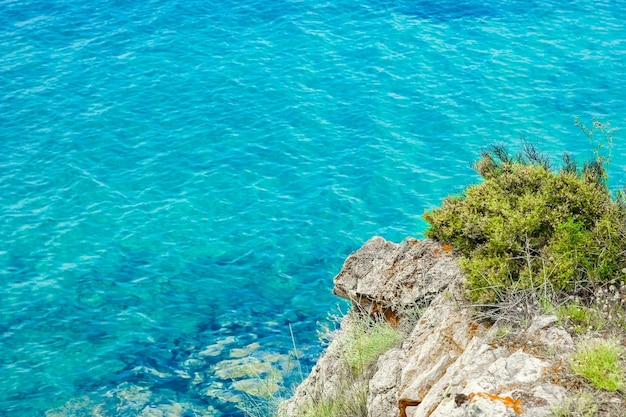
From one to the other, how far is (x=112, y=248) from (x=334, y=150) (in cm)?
638

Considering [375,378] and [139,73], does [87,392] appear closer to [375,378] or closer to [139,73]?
[375,378]

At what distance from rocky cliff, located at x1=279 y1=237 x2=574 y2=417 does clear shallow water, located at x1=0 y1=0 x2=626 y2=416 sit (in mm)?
1428

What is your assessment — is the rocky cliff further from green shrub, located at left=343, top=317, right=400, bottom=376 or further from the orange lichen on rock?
green shrub, located at left=343, top=317, right=400, bottom=376

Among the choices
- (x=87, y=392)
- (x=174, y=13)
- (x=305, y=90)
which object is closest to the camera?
(x=87, y=392)

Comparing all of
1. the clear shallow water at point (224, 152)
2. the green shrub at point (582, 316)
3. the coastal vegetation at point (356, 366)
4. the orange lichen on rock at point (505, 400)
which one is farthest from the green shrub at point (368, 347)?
the orange lichen on rock at point (505, 400)

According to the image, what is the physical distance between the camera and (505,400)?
6516 mm

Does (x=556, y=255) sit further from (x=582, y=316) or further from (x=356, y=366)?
(x=356, y=366)

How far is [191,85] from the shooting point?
22.8 metres

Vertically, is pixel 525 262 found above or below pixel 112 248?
above

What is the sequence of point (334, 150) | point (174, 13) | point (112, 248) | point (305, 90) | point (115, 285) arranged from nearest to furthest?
point (115, 285), point (112, 248), point (334, 150), point (305, 90), point (174, 13)

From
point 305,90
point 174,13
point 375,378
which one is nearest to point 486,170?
point 375,378

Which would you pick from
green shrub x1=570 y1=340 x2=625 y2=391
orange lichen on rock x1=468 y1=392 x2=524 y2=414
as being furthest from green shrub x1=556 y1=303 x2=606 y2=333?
orange lichen on rock x1=468 y1=392 x2=524 y2=414

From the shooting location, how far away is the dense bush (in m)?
8.20

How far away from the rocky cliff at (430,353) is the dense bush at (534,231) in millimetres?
417
